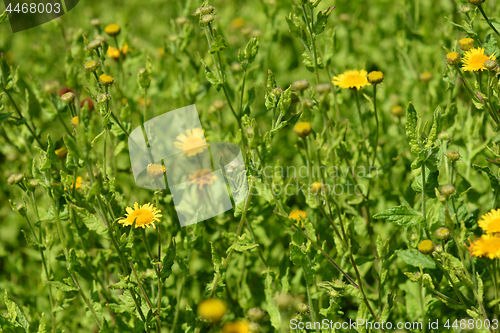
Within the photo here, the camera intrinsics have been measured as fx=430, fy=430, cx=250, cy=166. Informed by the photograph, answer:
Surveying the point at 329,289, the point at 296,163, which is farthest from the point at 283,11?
the point at 329,289

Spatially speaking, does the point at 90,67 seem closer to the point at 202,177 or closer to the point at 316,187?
the point at 202,177

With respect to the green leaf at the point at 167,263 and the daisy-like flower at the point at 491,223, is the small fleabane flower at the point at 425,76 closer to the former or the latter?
the daisy-like flower at the point at 491,223

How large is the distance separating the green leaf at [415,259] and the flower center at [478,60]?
94 cm

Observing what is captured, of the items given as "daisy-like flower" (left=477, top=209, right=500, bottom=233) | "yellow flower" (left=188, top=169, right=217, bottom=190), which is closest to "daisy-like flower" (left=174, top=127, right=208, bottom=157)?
"yellow flower" (left=188, top=169, right=217, bottom=190)

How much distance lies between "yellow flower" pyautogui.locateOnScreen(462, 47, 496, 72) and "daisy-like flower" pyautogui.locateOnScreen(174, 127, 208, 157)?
5.00 feet

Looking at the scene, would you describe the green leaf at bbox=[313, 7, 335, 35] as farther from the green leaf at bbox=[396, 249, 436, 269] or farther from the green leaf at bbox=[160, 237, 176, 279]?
the green leaf at bbox=[160, 237, 176, 279]

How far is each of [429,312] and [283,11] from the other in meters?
3.23

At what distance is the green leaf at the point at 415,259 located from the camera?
212 cm

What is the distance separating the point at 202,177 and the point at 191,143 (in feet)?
0.81

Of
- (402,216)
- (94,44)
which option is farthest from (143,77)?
(402,216)

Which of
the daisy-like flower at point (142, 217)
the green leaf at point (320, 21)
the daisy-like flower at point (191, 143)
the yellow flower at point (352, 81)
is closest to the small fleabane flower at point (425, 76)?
the yellow flower at point (352, 81)

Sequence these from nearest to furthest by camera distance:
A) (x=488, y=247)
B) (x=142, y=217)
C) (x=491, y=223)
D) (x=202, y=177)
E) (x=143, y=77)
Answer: (x=488, y=247) → (x=491, y=223) → (x=142, y=217) → (x=143, y=77) → (x=202, y=177)

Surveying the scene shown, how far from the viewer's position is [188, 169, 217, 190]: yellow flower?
2.62 metres

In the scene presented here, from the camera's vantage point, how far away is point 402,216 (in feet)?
6.59
